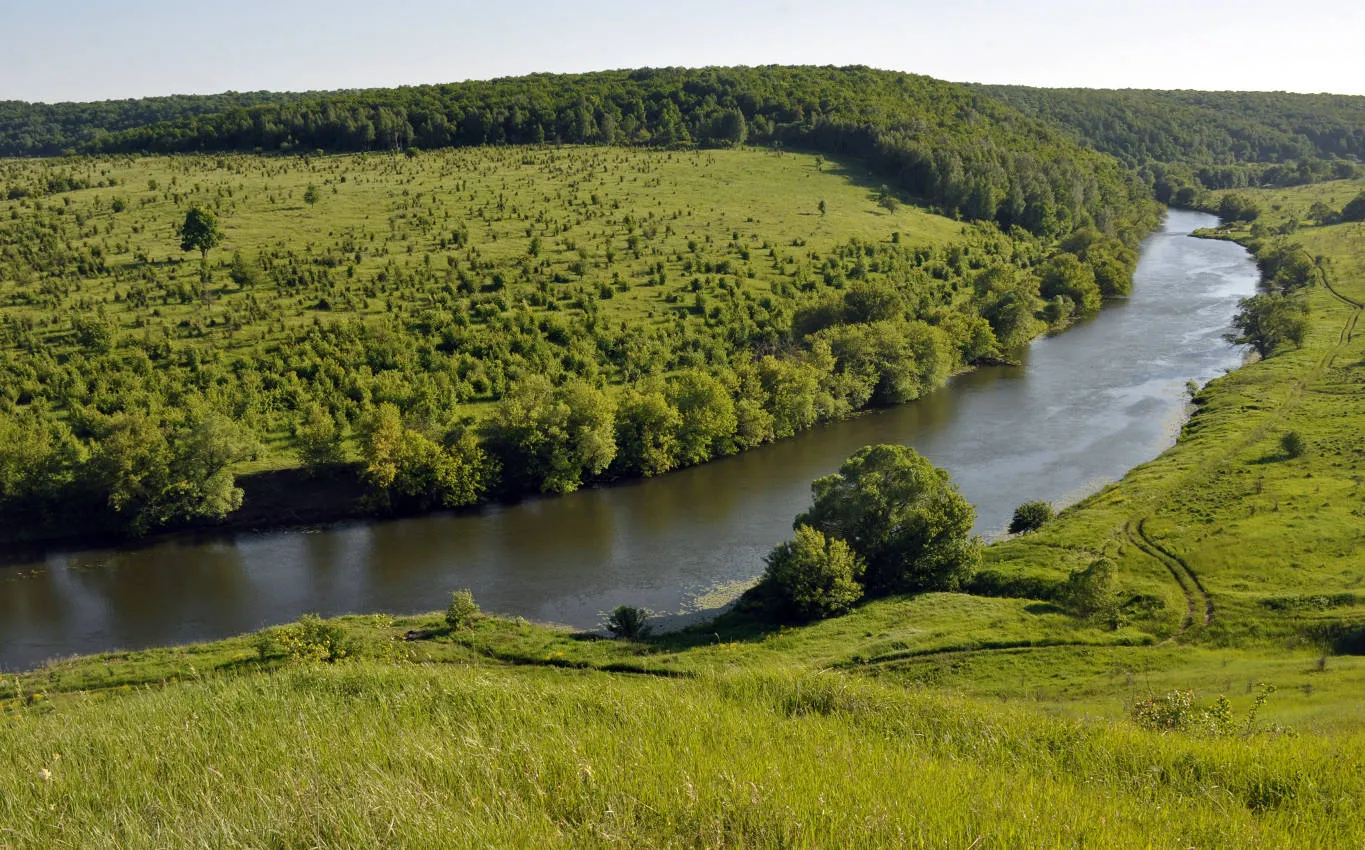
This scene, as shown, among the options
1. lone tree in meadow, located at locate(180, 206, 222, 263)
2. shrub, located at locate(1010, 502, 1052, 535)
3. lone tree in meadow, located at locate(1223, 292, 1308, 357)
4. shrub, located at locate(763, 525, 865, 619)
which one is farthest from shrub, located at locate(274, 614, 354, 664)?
lone tree in meadow, located at locate(1223, 292, 1308, 357)

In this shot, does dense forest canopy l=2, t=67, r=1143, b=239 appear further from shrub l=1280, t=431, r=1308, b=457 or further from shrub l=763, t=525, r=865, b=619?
shrub l=763, t=525, r=865, b=619

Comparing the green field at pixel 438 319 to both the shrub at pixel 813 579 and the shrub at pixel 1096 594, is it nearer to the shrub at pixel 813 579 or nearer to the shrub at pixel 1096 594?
the shrub at pixel 813 579

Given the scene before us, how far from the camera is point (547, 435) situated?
49.7 meters

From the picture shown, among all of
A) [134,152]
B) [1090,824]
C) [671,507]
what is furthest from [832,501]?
[134,152]

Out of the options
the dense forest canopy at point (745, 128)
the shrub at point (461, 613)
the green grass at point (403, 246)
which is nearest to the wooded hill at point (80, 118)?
the dense forest canopy at point (745, 128)

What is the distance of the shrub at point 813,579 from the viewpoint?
3394 centimetres

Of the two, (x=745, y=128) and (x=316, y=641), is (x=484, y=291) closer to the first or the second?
(x=316, y=641)

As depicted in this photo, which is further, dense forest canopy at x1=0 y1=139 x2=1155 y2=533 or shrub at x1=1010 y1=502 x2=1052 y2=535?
dense forest canopy at x1=0 y1=139 x2=1155 y2=533

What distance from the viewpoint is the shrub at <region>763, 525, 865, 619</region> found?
33.9m

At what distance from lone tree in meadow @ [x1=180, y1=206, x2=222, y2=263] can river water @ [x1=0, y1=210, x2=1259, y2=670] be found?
104ft

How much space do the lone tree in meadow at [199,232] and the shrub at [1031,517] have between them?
62.6 meters

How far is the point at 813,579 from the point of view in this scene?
3403 centimetres

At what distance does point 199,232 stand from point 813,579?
57.9 meters

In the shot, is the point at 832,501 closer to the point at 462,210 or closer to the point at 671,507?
the point at 671,507
